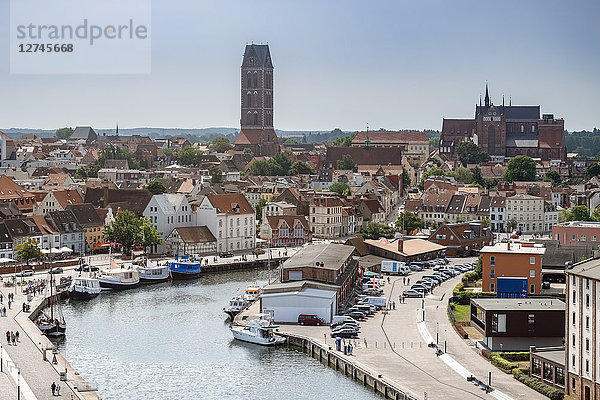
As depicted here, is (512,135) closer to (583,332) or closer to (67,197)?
(67,197)

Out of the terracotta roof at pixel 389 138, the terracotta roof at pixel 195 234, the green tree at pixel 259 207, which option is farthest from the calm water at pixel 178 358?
the terracotta roof at pixel 389 138

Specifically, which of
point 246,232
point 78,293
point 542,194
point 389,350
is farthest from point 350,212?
point 389,350

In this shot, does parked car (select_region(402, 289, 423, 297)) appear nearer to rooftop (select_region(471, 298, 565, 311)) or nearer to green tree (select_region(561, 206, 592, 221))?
rooftop (select_region(471, 298, 565, 311))

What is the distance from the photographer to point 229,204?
57594 mm

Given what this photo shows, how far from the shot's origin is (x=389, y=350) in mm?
30406

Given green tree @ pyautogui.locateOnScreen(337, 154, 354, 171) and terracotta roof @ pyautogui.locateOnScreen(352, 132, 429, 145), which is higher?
terracotta roof @ pyautogui.locateOnScreen(352, 132, 429, 145)

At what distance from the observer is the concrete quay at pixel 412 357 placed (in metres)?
25.5

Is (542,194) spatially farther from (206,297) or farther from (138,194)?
(206,297)

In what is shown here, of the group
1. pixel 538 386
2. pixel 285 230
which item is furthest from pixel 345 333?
pixel 285 230

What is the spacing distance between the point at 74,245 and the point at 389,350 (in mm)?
27284

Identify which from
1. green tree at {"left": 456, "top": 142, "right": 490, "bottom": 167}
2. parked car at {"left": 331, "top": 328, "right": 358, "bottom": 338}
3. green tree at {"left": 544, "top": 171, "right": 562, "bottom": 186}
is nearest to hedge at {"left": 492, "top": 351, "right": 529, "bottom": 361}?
parked car at {"left": 331, "top": 328, "right": 358, "bottom": 338}

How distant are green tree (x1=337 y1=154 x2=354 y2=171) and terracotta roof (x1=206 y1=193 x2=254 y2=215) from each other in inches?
1874

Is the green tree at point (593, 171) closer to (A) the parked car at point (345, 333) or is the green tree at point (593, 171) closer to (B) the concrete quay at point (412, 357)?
(B) the concrete quay at point (412, 357)

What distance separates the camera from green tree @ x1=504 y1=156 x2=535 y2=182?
319 ft
